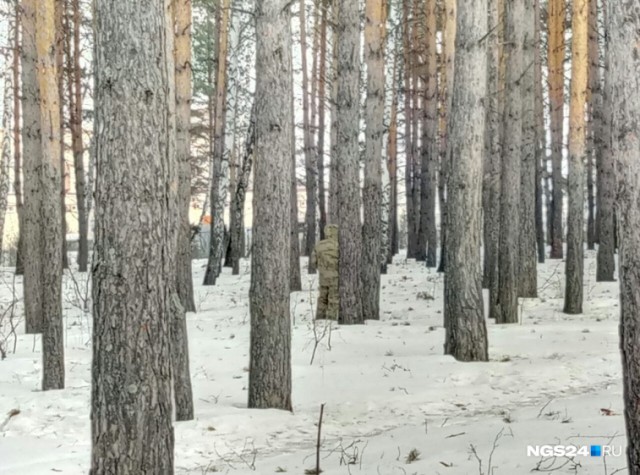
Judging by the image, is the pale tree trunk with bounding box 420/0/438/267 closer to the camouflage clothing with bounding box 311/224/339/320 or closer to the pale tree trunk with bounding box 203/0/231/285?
the pale tree trunk with bounding box 203/0/231/285

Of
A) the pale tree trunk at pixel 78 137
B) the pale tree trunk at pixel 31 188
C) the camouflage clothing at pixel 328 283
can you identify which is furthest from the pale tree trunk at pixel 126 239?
the pale tree trunk at pixel 78 137

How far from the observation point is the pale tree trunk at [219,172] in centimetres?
1541

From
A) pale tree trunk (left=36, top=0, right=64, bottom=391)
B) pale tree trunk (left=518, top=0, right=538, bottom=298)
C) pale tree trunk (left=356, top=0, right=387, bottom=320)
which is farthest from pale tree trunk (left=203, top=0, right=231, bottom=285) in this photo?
pale tree trunk (left=36, top=0, right=64, bottom=391)

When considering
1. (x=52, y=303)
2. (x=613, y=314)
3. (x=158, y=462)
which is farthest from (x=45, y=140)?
(x=613, y=314)

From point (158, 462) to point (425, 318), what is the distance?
8.07 meters

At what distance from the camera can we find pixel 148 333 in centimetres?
322

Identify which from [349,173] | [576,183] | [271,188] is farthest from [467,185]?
[576,183]

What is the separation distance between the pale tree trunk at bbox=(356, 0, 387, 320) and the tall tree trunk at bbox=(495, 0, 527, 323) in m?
2.01

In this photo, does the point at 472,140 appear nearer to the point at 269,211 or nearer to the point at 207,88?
the point at 269,211

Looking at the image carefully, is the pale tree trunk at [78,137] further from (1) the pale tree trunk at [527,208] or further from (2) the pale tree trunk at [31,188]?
(1) the pale tree trunk at [527,208]

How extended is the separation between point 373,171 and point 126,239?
A: 7710 millimetres

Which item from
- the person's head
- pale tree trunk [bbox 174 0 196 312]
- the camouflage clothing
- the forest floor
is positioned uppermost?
pale tree trunk [bbox 174 0 196 312]

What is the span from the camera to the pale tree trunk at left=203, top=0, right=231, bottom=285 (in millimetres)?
15414

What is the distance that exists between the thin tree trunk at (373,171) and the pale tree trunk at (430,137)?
702 cm
